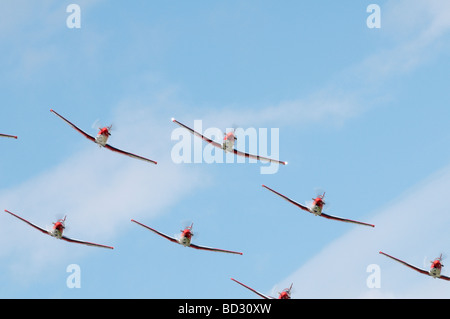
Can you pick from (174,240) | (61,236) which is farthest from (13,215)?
(174,240)

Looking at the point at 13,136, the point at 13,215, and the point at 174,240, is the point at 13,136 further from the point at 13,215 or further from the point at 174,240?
the point at 174,240

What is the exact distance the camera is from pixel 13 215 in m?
147
